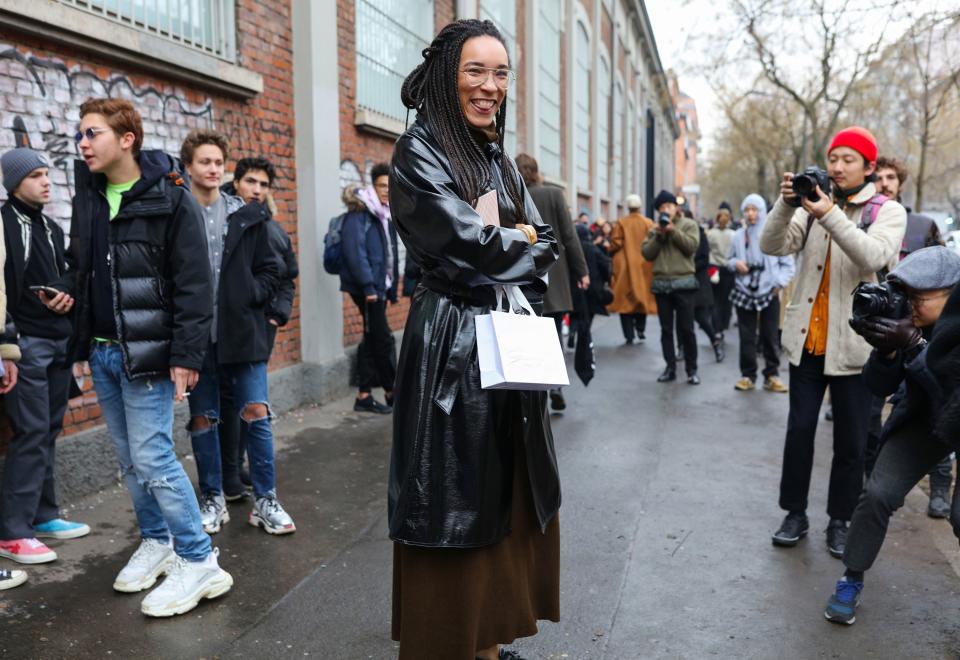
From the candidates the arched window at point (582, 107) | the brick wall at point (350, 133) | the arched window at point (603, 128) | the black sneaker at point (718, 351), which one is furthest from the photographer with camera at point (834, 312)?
the arched window at point (603, 128)

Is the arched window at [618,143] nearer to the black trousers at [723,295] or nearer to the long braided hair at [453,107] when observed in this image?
the black trousers at [723,295]

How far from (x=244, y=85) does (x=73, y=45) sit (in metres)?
1.84

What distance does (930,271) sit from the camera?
334 centimetres

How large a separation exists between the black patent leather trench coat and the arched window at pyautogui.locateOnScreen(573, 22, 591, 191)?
2005 cm

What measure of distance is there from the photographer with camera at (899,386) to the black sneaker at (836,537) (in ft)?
2.37

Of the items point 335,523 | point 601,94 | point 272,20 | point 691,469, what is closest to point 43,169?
point 335,523

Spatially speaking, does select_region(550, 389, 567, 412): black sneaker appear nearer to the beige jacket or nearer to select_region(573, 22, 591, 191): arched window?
the beige jacket

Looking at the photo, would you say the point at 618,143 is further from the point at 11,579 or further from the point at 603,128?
the point at 11,579

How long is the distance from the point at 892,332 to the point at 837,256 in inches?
50.3

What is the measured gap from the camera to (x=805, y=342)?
14.8ft

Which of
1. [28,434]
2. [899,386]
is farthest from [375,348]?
[899,386]

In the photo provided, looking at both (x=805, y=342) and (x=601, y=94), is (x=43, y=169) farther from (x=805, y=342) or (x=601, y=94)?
(x=601, y=94)

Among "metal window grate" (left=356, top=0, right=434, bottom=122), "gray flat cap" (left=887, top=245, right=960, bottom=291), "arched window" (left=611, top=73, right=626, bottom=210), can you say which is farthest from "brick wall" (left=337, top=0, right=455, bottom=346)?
"arched window" (left=611, top=73, right=626, bottom=210)

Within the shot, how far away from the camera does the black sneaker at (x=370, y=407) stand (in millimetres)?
7793
